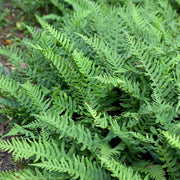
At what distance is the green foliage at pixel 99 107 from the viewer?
181cm

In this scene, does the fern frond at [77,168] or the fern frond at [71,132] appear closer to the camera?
the fern frond at [77,168]

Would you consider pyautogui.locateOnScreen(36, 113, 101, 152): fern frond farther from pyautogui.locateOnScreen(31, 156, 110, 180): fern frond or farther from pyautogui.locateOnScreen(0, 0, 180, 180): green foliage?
pyautogui.locateOnScreen(31, 156, 110, 180): fern frond

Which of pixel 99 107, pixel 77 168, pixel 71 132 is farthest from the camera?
pixel 99 107

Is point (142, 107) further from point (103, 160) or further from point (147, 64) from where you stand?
point (103, 160)

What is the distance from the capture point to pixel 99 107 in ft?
7.41

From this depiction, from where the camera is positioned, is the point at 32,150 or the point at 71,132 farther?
the point at 71,132

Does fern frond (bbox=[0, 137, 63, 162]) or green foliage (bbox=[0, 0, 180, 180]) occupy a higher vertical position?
green foliage (bbox=[0, 0, 180, 180])

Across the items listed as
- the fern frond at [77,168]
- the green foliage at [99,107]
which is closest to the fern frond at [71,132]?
the green foliage at [99,107]

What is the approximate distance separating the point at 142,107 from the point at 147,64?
0.45 m

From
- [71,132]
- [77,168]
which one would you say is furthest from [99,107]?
[77,168]

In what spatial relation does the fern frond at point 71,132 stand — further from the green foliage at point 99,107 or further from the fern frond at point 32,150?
the fern frond at point 32,150

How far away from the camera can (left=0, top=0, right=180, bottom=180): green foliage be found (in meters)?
1.81

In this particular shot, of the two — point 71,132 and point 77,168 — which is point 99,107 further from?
point 77,168

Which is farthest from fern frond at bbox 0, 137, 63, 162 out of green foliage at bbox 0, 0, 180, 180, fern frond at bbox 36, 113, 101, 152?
fern frond at bbox 36, 113, 101, 152
